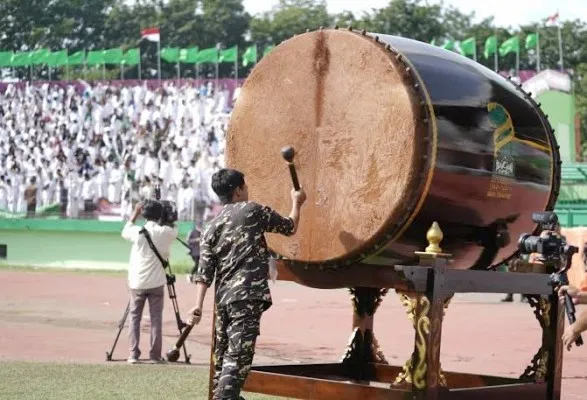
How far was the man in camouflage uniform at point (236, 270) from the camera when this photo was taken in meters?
7.88

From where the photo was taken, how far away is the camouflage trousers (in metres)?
7.85

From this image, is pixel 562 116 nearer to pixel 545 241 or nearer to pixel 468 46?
pixel 468 46

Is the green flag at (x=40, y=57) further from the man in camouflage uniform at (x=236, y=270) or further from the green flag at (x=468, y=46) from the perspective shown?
the man in camouflage uniform at (x=236, y=270)

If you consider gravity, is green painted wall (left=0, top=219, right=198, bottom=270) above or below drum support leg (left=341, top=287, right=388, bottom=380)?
below

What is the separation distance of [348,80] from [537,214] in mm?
1521

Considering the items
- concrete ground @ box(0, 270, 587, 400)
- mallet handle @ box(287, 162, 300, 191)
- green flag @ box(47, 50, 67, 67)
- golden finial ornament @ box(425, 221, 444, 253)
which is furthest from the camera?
green flag @ box(47, 50, 67, 67)

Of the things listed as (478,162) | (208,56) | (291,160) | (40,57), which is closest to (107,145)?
→ (208,56)

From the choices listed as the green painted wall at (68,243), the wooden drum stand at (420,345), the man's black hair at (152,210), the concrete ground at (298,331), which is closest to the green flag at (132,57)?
the green painted wall at (68,243)

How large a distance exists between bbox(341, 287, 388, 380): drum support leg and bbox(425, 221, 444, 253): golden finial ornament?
217cm

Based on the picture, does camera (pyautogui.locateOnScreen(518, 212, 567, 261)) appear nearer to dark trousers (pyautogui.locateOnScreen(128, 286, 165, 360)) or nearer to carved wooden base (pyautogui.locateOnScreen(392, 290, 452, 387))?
carved wooden base (pyautogui.locateOnScreen(392, 290, 452, 387))

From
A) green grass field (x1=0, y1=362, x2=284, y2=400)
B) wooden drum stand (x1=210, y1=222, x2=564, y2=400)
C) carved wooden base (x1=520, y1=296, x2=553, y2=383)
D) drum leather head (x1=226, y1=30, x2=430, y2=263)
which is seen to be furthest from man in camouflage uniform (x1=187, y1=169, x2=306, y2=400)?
green grass field (x1=0, y1=362, x2=284, y2=400)

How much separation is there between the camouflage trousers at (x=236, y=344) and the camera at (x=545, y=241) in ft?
5.87

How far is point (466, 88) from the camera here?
791 cm

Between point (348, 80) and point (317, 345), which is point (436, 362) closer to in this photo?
point (348, 80)
